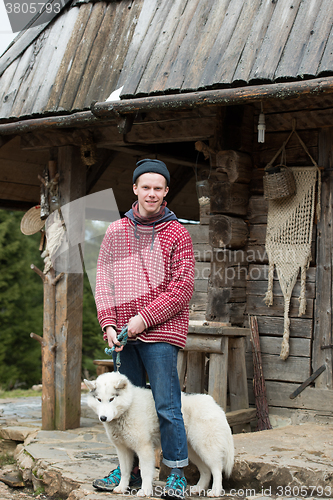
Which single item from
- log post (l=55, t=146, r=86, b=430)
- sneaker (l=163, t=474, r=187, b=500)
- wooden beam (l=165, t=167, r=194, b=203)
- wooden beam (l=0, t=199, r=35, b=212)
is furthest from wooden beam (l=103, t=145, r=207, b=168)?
sneaker (l=163, t=474, r=187, b=500)

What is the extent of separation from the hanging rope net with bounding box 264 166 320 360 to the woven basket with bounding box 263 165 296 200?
124 millimetres

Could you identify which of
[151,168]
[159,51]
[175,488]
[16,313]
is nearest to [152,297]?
[151,168]

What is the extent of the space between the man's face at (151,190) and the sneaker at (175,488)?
5.22ft

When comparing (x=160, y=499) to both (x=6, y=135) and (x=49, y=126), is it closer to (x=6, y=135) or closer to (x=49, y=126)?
(x=49, y=126)

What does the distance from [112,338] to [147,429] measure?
1.92ft

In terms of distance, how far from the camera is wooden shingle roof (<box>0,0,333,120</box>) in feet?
14.8

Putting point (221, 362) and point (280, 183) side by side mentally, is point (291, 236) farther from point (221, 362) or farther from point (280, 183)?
point (221, 362)

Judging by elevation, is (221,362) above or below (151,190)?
below

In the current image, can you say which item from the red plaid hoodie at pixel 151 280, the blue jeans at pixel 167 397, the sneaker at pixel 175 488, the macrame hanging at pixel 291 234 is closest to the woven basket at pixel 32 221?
the macrame hanging at pixel 291 234

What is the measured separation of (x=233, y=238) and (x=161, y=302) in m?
2.28

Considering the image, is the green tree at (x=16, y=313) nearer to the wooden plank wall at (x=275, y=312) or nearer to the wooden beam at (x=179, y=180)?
the wooden beam at (x=179, y=180)

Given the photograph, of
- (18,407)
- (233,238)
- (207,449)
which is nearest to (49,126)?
(233,238)

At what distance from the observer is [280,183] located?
5.37 metres

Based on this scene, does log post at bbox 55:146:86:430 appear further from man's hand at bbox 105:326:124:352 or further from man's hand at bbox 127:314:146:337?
man's hand at bbox 127:314:146:337
